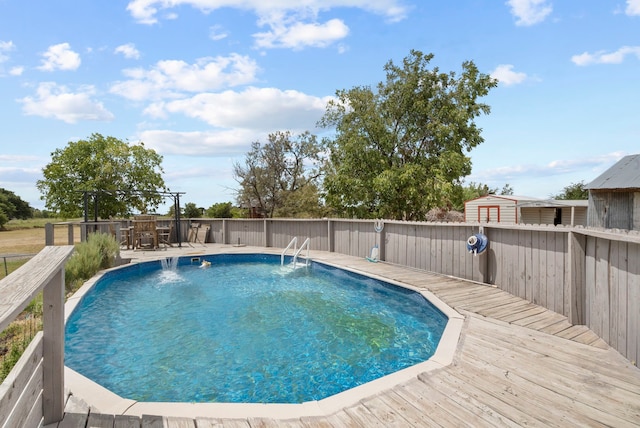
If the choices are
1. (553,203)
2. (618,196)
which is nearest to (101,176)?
(618,196)

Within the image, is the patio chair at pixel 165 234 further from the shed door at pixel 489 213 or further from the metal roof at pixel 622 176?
the shed door at pixel 489 213

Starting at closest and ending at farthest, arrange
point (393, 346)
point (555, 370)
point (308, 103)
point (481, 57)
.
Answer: point (555, 370) < point (393, 346) < point (481, 57) < point (308, 103)

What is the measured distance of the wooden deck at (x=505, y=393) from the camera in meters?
2.11

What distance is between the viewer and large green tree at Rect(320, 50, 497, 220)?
13.6 meters

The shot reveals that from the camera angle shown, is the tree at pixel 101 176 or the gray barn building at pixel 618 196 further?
the tree at pixel 101 176

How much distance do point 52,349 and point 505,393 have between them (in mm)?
2969

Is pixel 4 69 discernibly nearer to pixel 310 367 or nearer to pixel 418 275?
pixel 310 367

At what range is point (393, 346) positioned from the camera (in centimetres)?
422

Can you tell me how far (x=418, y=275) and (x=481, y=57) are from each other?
37.2ft

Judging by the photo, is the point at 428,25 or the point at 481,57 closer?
the point at 428,25

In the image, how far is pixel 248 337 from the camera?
462cm

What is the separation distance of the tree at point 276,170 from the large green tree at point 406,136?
569 cm

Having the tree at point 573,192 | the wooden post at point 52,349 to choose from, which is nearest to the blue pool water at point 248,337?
the wooden post at point 52,349

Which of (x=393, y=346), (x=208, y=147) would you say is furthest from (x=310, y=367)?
(x=208, y=147)
